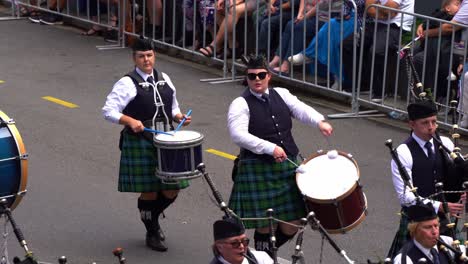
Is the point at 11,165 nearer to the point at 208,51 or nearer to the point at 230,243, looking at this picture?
the point at 230,243

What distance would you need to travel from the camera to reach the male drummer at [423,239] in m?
6.14

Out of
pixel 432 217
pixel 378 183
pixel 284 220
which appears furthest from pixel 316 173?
pixel 378 183

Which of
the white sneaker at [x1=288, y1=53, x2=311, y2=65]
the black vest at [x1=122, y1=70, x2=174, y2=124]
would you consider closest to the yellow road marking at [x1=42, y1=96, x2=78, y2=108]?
the white sneaker at [x1=288, y1=53, x2=311, y2=65]

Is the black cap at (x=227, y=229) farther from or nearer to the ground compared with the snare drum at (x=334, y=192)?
farther from the ground

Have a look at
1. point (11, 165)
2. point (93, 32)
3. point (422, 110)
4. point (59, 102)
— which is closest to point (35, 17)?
point (93, 32)

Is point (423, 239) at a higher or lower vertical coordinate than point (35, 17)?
higher

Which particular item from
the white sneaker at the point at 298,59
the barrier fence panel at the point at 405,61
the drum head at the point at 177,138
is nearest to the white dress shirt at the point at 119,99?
the drum head at the point at 177,138

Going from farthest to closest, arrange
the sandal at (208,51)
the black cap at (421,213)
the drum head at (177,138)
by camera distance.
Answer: the sandal at (208,51) → the drum head at (177,138) → the black cap at (421,213)

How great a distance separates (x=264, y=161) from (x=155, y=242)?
1.30 m

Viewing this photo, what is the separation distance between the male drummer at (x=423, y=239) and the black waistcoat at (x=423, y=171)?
0.68 m

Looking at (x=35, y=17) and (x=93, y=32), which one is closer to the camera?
(x=93, y=32)

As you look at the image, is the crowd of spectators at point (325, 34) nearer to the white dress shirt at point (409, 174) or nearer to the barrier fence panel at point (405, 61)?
the barrier fence panel at point (405, 61)

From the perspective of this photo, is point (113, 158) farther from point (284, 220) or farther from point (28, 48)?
point (28, 48)

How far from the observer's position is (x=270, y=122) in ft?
24.8
